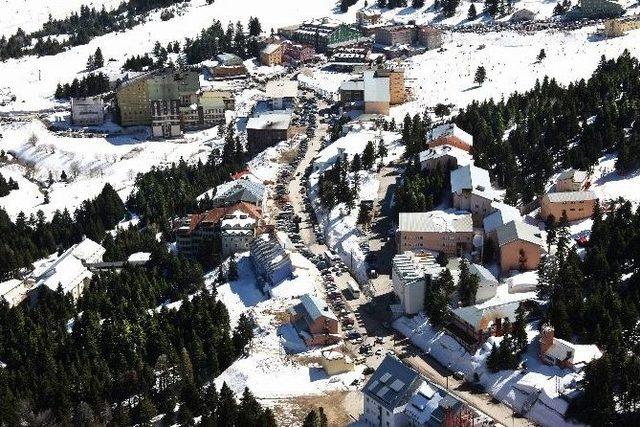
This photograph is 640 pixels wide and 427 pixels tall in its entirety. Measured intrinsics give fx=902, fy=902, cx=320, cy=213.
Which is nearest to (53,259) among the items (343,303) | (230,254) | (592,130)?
(230,254)

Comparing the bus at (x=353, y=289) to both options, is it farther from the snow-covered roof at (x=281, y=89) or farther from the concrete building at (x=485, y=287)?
the snow-covered roof at (x=281, y=89)

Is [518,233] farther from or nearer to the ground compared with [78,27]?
Answer: nearer to the ground

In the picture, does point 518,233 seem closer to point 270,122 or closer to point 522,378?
point 522,378

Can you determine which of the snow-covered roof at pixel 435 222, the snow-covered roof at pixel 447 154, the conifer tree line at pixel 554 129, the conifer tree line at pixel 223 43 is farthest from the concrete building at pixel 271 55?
the snow-covered roof at pixel 435 222

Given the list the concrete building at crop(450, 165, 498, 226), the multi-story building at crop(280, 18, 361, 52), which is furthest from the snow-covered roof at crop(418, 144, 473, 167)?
the multi-story building at crop(280, 18, 361, 52)

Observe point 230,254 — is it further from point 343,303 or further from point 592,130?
point 592,130

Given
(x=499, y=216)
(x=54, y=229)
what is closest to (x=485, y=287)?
(x=499, y=216)
